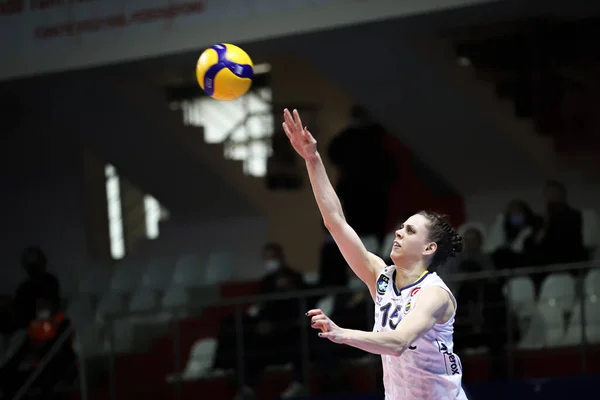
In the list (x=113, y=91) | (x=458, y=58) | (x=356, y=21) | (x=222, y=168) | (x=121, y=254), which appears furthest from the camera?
(x=121, y=254)

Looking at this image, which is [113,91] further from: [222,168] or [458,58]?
[458,58]

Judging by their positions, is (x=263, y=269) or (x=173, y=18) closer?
(x=173, y=18)

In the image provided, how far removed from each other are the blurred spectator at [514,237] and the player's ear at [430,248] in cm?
458

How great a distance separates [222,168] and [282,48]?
2957mm

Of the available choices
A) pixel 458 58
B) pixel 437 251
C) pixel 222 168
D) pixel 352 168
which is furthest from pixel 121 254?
pixel 437 251

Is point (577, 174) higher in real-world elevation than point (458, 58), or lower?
lower

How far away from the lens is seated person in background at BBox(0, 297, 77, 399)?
31.4ft

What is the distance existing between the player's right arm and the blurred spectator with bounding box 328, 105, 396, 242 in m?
5.81

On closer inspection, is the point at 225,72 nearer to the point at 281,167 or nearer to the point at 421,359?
the point at 421,359

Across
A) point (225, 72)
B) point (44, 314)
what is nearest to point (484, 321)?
point (225, 72)

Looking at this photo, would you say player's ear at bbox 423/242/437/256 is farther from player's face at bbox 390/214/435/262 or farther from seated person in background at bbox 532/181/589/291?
seated person in background at bbox 532/181/589/291

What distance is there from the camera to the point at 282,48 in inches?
390

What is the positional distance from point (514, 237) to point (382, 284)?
5484 millimetres

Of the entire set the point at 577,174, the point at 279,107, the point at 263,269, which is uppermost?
the point at 279,107
